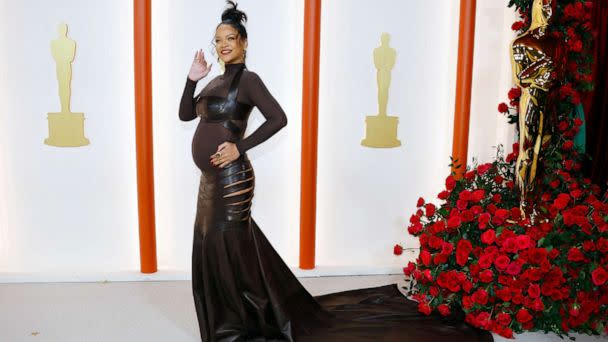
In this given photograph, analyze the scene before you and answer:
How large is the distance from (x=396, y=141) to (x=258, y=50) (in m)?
1.20

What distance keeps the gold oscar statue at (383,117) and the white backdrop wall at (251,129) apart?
6 centimetres

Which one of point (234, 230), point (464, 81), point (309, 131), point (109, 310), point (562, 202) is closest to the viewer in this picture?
point (234, 230)

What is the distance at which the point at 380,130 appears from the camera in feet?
13.3

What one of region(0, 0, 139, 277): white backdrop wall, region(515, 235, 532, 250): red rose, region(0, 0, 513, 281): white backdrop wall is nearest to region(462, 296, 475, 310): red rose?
region(515, 235, 532, 250): red rose

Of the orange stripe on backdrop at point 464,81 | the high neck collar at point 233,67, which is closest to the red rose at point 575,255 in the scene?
the orange stripe on backdrop at point 464,81

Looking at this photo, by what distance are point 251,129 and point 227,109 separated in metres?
1.26

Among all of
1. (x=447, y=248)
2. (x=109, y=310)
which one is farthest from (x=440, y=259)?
(x=109, y=310)

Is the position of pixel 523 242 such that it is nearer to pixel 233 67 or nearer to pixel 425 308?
pixel 425 308

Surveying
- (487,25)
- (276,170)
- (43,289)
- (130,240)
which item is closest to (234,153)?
(276,170)

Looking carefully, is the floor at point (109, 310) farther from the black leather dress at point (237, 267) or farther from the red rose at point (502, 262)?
the red rose at point (502, 262)

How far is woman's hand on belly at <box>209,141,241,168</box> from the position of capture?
258cm

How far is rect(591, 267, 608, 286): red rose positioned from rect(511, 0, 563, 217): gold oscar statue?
22.1 inches

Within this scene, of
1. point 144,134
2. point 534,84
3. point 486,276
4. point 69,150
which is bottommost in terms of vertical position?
point 486,276

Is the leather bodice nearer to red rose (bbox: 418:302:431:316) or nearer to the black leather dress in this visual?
the black leather dress
